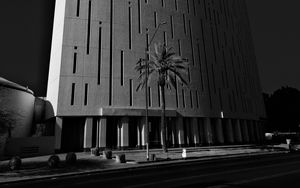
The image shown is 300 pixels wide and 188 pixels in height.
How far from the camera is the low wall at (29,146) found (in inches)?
1148

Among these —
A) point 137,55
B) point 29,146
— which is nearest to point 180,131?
point 137,55

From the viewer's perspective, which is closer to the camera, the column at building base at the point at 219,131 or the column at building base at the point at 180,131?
the column at building base at the point at 180,131

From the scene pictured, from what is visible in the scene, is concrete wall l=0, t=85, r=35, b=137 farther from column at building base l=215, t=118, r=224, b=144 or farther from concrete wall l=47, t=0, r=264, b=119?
column at building base l=215, t=118, r=224, b=144

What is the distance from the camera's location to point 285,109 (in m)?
82.7

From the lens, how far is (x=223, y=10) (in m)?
58.3

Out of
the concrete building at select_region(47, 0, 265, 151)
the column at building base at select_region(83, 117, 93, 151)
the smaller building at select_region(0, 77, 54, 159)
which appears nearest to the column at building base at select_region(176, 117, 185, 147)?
the concrete building at select_region(47, 0, 265, 151)

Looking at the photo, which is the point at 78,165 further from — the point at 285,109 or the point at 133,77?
the point at 285,109

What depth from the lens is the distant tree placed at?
80812 millimetres

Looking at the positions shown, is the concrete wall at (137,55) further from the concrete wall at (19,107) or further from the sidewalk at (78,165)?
the sidewalk at (78,165)

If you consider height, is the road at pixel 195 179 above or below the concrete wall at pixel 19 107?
below

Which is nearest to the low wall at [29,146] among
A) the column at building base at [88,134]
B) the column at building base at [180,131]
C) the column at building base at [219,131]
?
the column at building base at [88,134]

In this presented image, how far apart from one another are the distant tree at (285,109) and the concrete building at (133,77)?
1391 inches

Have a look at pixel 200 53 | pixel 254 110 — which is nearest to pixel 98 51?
pixel 200 53

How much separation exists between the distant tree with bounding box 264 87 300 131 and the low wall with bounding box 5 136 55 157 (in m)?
81.2
